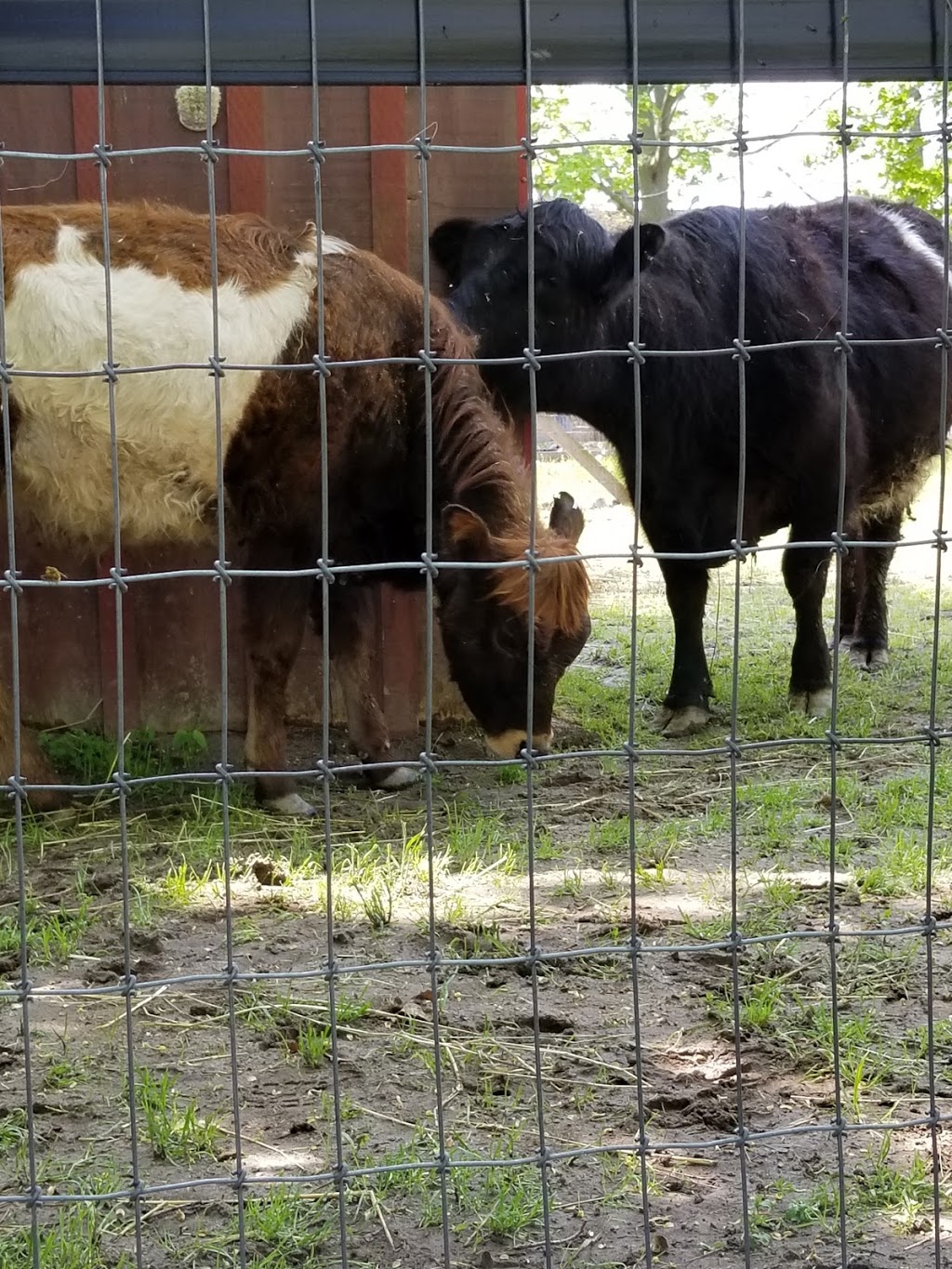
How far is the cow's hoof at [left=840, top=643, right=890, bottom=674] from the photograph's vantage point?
808 centimetres

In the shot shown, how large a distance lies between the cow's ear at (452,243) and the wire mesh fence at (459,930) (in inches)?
10.0

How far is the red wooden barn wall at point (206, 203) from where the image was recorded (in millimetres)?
5934

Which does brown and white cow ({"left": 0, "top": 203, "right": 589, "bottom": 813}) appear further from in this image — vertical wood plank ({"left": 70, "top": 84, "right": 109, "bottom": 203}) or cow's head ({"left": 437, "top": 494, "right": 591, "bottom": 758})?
vertical wood plank ({"left": 70, "top": 84, "right": 109, "bottom": 203})

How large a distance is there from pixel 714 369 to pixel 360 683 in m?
2.11

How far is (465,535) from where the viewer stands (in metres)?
5.18

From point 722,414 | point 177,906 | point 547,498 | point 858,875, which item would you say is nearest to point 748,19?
point 858,875

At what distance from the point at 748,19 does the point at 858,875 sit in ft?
8.97

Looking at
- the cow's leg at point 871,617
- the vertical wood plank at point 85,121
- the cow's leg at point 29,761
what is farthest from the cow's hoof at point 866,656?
the vertical wood plank at point 85,121

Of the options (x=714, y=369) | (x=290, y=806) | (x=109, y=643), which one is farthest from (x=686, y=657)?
(x=109, y=643)

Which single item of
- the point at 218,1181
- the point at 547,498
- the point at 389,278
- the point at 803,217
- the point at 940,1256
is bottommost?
the point at 940,1256

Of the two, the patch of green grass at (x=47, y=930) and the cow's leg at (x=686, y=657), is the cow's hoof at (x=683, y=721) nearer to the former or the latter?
the cow's leg at (x=686, y=657)

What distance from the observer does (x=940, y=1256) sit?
8.55 feet

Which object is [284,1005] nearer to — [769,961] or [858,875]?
[769,961]

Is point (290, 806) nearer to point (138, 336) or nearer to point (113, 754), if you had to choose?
point (113, 754)
